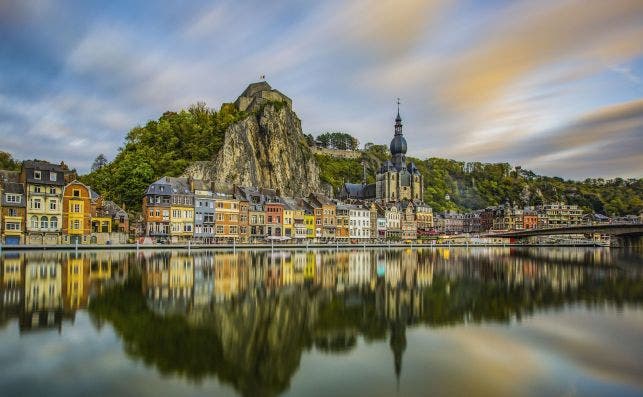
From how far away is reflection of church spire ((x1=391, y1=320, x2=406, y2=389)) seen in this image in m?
12.1

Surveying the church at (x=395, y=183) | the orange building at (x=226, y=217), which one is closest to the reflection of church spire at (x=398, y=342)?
the orange building at (x=226, y=217)

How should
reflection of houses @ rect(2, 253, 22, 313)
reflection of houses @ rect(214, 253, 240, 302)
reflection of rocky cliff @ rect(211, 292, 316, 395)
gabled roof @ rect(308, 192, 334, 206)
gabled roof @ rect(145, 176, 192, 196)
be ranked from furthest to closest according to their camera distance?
gabled roof @ rect(308, 192, 334, 206), gabled roof @ rect(145, 176, 192, 196), reflection of houses @ rect(214, 253, 240, 302), reflection of houses @ rect(2, 253, 22, 313), reflection of rocky cliff @ rect(211, 292, 316, 395)

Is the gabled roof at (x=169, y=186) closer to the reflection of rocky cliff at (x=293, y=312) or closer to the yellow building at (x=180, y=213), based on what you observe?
the yellow building at (x=180, y=213)

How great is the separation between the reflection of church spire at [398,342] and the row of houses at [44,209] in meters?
53.7

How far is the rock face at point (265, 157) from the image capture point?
85.1 m

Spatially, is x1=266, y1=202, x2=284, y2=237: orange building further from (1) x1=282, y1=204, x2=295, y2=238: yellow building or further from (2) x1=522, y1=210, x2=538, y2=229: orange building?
(2) x1=522, y1=210, x2=538, y2=229: orange building

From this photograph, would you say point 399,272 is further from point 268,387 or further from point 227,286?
point 268,387

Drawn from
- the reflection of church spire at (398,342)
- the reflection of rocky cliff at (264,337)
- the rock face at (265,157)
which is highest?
the rock face at (265,157)

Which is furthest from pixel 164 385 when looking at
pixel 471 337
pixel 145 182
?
pixel 145 182

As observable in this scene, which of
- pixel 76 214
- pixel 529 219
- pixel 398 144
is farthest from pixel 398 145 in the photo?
pixel 76 214

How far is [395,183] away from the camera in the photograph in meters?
128

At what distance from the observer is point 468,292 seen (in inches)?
1001

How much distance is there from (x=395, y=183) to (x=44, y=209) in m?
87.1

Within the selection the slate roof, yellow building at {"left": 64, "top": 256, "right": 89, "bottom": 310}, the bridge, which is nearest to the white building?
the bridge
